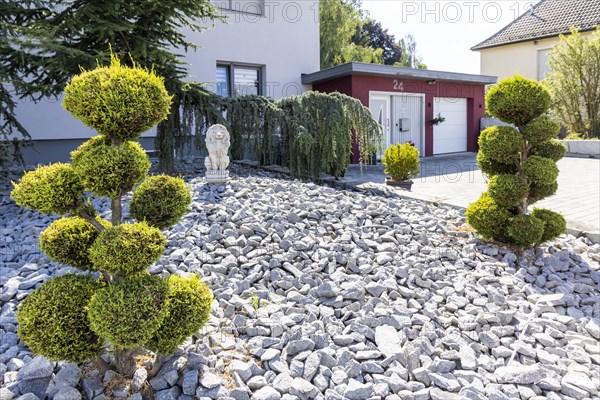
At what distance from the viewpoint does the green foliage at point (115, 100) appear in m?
2.19

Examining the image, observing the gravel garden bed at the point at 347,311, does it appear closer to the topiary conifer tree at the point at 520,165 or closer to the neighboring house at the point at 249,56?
the topiary conifer tree at the point at 520,165

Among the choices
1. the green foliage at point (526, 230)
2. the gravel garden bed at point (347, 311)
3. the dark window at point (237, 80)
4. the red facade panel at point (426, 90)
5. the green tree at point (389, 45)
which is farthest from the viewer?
the green tree at point (389, 45)

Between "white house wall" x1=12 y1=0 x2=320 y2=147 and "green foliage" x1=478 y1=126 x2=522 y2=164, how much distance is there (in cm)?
785

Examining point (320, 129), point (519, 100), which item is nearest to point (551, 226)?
point (519, 100)

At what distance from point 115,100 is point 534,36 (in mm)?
22271

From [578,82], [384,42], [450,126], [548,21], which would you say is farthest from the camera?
[384,42]

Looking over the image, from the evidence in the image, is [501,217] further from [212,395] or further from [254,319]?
[212,395]

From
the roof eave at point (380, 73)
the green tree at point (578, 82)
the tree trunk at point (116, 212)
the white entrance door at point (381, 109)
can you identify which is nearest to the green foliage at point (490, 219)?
the tree trunk at point (116, 212)

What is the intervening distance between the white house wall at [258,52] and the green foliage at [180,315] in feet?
28.4

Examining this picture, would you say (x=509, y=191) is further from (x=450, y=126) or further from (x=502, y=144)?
(x=450, y=126)

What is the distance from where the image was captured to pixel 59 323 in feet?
7.29

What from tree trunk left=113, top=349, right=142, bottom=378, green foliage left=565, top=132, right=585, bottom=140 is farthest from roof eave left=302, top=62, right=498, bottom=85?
tree trunk left=113, top=349, right=142, bottom=378

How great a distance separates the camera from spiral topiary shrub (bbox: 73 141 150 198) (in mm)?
2207

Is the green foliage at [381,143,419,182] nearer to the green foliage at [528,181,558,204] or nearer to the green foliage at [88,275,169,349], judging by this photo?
the green foliage at [528,181,558,204]
